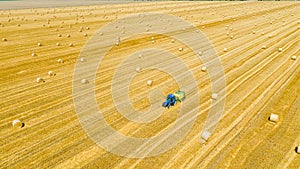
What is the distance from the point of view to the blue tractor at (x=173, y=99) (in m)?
11.9

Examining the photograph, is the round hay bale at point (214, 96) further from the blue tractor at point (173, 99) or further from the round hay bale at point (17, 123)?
the round hay bale at point (17, 123)

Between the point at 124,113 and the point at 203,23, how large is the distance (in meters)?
27.3

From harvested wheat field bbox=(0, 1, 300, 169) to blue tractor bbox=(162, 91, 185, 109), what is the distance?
0.86ft

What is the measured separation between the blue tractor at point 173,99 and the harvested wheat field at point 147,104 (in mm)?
262

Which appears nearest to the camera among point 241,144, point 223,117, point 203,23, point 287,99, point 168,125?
point 241,144

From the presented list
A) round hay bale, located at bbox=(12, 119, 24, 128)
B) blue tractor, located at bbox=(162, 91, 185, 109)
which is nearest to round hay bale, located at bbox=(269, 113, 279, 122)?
blue tractor, located at bbox=(162, 91, 185, 109)

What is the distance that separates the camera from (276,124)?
1078 centimetres

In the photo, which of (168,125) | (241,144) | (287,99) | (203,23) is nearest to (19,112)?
(168,125)

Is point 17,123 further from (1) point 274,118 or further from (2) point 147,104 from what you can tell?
(1) point 274,118

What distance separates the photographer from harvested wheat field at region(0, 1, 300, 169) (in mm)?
8930

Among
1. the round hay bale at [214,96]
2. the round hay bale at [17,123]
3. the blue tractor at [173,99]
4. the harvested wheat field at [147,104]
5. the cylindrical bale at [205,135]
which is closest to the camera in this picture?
the harvested wheat field at [147,104]

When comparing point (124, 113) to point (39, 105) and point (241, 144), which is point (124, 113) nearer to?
point (39, 105)

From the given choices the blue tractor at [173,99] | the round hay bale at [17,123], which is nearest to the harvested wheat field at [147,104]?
the round hay bale at [17,123]

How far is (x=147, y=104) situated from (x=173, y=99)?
126 centimetres
